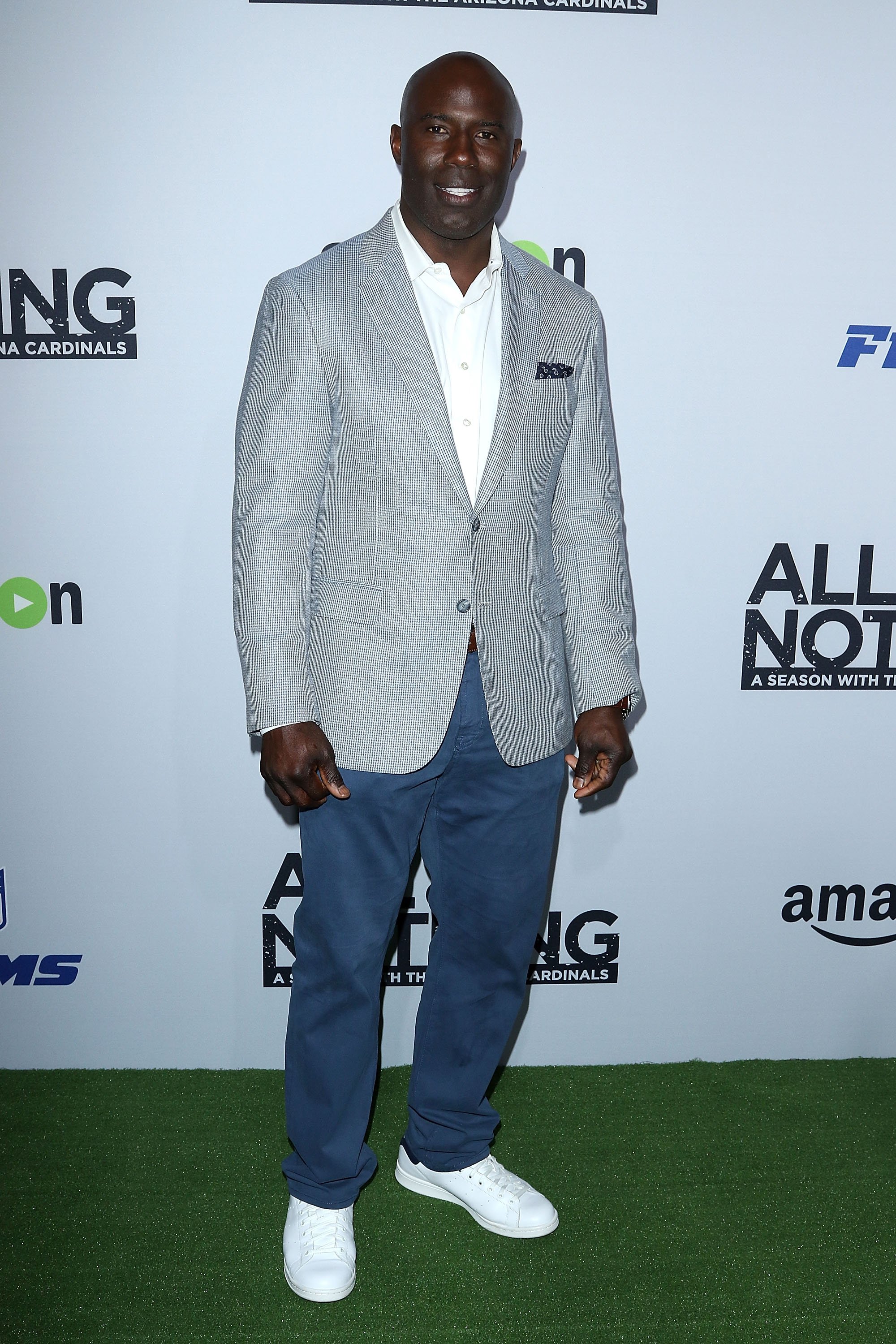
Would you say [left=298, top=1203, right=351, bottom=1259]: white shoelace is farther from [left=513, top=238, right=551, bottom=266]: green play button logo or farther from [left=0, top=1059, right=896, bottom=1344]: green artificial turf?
[left=513, top=238, right=551, bottom=266]: green play button logo

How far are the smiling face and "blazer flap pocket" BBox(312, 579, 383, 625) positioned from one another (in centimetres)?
54

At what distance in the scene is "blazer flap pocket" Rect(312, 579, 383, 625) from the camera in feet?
5.44

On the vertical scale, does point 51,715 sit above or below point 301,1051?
above

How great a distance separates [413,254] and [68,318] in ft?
2.37

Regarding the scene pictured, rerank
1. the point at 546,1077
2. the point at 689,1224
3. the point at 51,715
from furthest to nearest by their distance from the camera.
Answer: the point at 546,1077, the point at 51,715, the point at 689,1224

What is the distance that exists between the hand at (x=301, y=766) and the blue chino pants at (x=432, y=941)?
65mm

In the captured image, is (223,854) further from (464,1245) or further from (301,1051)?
(464,1245)

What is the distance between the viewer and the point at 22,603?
2.15 m

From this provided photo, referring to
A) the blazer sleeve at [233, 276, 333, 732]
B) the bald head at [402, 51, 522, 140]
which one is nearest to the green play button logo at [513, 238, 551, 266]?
the bald head at [402, 51, 522, 140]

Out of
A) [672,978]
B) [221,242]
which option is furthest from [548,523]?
[672,978]

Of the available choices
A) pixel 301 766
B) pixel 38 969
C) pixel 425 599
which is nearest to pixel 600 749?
pixel 425 599

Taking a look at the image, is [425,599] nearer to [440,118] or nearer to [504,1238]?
[440,118]

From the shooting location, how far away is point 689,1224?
6.30 ft

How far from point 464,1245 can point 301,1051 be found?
1.47 ft
